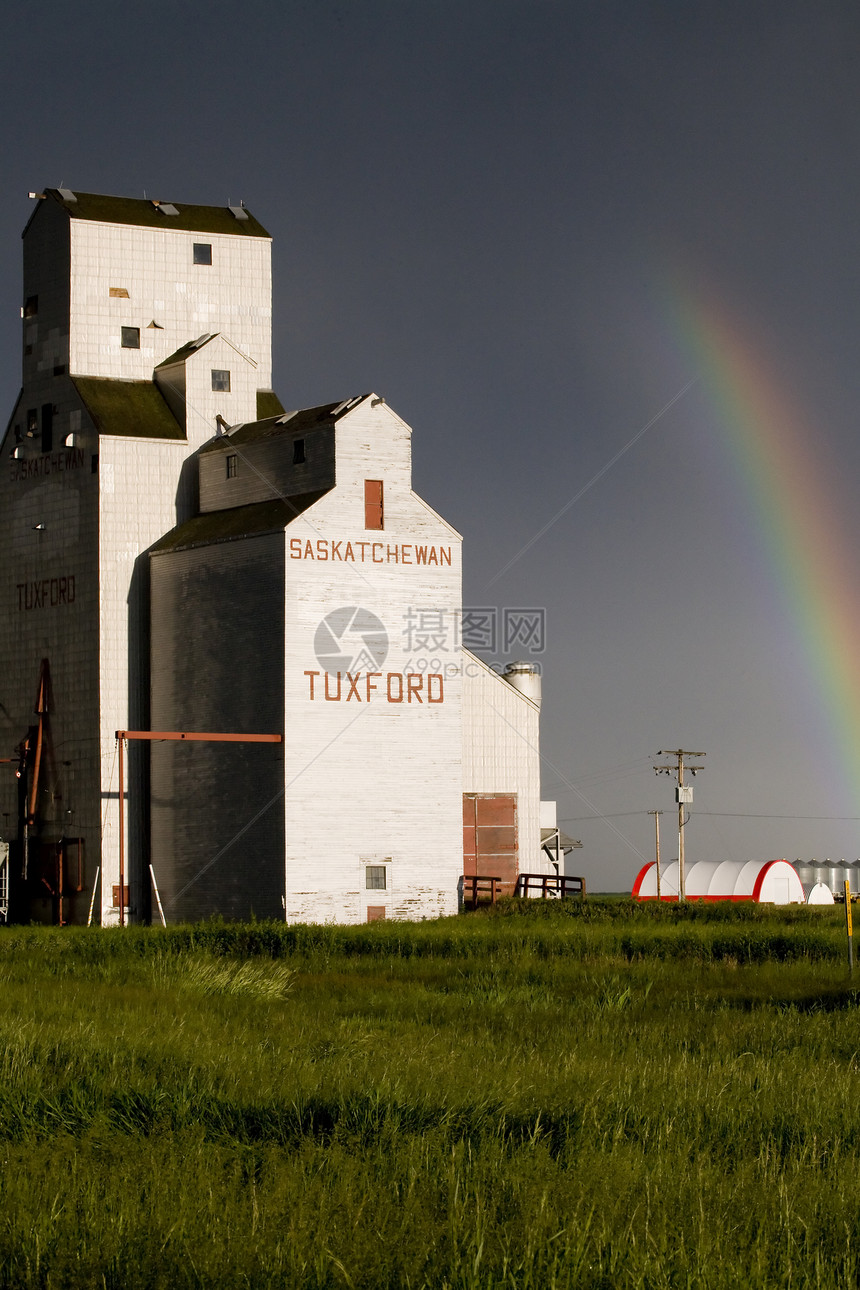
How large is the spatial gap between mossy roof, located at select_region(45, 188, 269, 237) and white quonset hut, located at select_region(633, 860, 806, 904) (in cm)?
3702

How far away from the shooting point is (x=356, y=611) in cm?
4338

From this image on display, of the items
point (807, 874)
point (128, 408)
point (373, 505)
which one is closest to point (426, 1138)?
point (373, 505)

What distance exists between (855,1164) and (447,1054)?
5.91 metres

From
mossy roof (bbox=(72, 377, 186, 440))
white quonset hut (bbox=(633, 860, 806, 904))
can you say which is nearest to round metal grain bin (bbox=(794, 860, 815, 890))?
white quonset hut (bbox=(633, 860, 806, 904))

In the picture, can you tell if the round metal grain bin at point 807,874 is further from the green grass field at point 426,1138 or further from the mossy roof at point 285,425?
the green grass field at point 426,1138

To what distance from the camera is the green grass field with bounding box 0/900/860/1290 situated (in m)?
8.55

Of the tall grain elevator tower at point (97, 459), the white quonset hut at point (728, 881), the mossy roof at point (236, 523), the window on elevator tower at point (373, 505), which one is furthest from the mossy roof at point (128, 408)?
the white quonset hut at point (728, 881)

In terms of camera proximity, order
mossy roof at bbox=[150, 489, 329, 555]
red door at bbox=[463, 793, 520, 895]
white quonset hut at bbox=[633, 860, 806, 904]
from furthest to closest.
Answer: white quonset hut at bbox=[633, 860, 806, 904] < red door at bbox=[463, 793, 520, 895] < mossy roof at bbox=[150, 489, 329, 555]

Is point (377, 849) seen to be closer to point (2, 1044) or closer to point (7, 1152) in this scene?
point (2, 1044)

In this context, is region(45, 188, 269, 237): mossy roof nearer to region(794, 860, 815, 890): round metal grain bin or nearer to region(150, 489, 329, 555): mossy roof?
region(150, 489, 329, 555): mossy roof

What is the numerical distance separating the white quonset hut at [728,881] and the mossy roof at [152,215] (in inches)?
1458

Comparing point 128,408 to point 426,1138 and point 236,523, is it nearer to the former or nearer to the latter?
point 236,523

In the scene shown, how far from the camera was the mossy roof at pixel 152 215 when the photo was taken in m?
49.5

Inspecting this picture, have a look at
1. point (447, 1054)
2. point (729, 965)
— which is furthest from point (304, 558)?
point (447, 1054)
